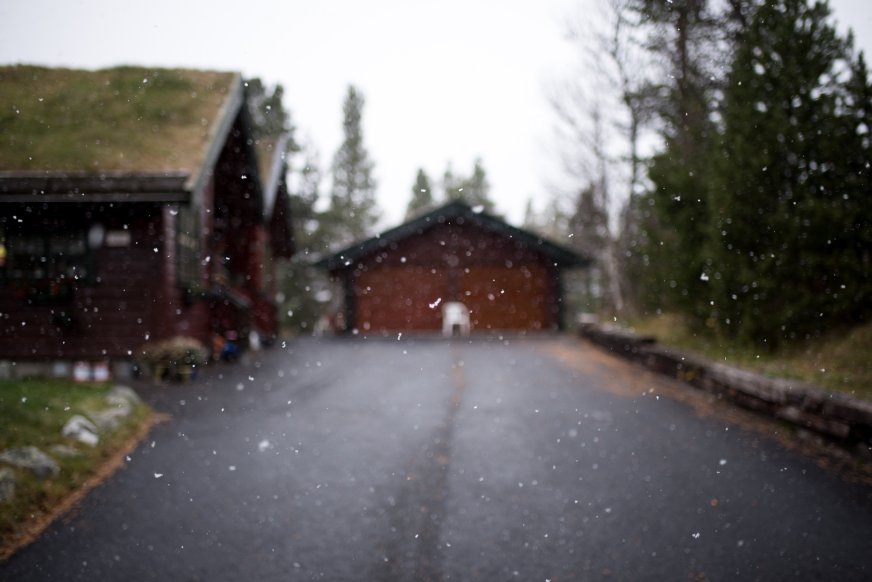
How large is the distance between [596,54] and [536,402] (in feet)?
52.3

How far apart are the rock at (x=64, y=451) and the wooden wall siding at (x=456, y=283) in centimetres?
1667

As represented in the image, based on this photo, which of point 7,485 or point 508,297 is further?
point 508,297

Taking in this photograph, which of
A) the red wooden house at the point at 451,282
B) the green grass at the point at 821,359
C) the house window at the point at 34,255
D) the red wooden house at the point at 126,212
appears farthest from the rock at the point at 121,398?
the red wooden house at the point at 451,282

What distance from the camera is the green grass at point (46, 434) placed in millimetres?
3740

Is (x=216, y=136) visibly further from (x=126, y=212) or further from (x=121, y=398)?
(x=121, y=398)

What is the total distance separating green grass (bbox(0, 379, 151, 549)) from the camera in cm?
374

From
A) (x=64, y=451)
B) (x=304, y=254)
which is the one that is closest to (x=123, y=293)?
(x=64, y=451)

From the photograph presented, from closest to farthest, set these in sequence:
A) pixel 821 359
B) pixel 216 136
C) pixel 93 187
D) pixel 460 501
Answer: pixel 460 501, pixel 93 187, pixel 821 359, pixel 216 136

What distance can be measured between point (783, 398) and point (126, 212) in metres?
9.88

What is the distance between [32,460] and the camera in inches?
167

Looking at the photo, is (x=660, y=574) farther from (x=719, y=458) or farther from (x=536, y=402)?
(x=536, y=402)

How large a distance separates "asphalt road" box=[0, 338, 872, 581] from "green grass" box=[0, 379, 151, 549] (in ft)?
0.84

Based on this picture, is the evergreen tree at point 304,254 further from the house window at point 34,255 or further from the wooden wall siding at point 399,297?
the house window at point 34,255

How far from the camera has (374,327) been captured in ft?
71.1
